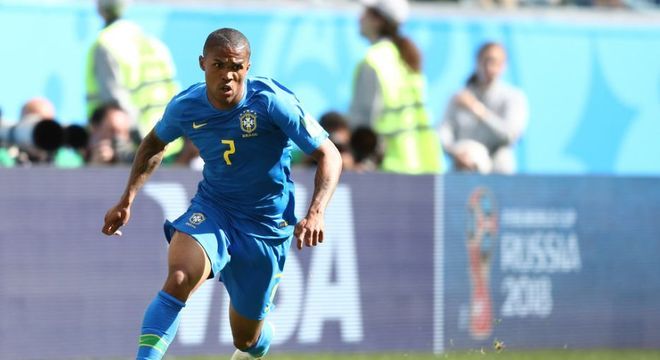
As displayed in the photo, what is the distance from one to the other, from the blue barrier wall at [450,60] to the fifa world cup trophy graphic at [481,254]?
80.7 inches

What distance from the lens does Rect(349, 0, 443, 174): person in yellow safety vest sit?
44.0 ft

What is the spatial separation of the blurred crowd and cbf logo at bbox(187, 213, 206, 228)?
369 centimetres

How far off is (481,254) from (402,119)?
4.46 feet

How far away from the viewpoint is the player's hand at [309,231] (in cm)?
787

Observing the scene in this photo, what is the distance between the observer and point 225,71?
838 cm

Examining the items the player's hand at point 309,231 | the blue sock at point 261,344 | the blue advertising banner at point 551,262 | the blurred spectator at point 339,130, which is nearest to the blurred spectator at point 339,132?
the blurred spectator at point 339,130

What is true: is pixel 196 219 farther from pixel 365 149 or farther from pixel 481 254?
pixel 481 254

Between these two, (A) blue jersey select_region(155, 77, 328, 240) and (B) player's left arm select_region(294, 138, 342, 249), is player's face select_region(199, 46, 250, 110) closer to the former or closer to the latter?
(A) blue jersey select_region(155, 77, 328, 240)

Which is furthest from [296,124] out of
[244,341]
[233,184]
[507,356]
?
[507,356]

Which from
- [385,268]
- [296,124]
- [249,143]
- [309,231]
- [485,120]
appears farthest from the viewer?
[485,120]

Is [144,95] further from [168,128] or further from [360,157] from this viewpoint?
[168,128]

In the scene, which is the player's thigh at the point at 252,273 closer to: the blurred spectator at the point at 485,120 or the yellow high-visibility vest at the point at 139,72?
the yellow high-visibility vest at the point at 139,72

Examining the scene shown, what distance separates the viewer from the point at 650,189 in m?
14.5

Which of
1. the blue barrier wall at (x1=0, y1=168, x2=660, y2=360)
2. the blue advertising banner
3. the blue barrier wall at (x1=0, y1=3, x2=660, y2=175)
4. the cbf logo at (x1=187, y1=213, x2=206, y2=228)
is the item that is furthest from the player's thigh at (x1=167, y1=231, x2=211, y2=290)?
the blue barrier wall at (x1=0, y1=3, x2=660, y2=175)
